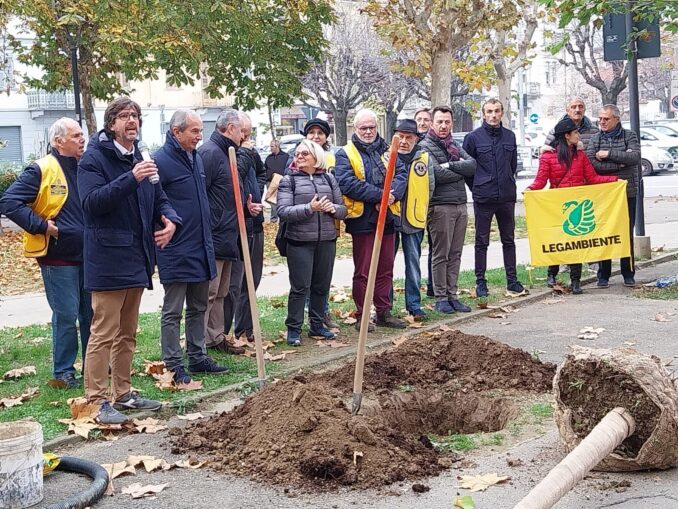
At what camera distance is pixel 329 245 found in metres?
9.02

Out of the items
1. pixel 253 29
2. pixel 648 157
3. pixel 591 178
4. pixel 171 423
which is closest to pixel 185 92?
pixel 648 157

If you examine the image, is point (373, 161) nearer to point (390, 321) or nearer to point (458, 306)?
point (390, 321)

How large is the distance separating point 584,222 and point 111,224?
662 centimetres

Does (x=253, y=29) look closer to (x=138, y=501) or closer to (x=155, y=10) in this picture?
(x=155, y=10)

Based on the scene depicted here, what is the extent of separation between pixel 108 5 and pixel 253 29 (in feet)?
11.8

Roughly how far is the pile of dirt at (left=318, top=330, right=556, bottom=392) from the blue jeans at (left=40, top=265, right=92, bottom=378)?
1916mm

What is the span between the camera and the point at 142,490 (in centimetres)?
533

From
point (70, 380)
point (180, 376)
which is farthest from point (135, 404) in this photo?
point (70, 380)

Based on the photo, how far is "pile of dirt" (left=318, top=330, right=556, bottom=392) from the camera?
7164mm

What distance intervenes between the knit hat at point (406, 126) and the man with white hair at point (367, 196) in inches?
8.4

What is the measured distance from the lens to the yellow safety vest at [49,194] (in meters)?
7.39

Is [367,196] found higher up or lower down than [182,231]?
higher up

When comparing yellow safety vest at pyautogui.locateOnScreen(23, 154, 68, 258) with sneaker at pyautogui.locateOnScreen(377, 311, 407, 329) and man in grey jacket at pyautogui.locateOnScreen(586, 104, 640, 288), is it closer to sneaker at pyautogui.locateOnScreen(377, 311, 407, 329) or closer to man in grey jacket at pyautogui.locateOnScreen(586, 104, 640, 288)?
sneaker at pyautogui.locateOnScreen(377, 311, 407, 329)

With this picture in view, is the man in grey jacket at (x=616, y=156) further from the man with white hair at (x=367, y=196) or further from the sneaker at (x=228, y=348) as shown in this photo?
the sneaker at (x=228, y=348)
